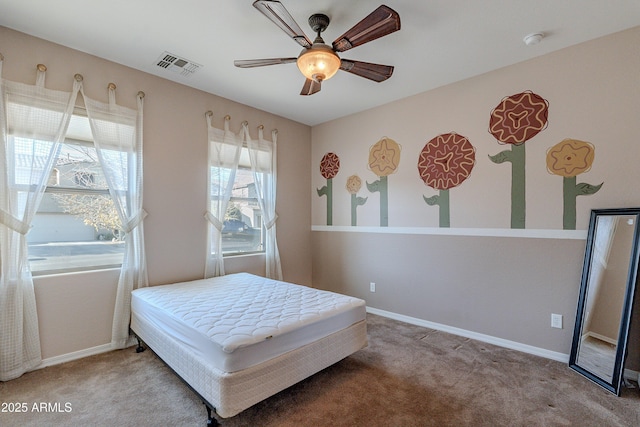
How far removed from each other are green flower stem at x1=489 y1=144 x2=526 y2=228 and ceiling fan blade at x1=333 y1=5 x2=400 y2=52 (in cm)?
183

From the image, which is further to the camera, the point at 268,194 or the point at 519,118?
the point at 268,194

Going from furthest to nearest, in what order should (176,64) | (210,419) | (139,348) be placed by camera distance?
(176,64) < (139,348) < (210,419)

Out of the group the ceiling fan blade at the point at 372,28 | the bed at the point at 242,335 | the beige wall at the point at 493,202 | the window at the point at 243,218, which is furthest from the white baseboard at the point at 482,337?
the ceiling fan blade at the point at 372,28

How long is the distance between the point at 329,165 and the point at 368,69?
221 cm

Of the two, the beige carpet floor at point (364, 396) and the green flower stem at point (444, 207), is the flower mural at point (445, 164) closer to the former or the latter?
the green flower stem at point (444, 207)

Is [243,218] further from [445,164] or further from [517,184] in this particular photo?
[517,184]

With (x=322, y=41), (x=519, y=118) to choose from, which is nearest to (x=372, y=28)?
(x=322, y=41)

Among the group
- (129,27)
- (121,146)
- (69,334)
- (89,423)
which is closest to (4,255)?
(69,334)

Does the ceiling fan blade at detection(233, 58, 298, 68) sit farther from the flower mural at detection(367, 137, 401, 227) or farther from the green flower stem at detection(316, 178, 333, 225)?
the green flower stem at detection(316, 178, 333, 225)

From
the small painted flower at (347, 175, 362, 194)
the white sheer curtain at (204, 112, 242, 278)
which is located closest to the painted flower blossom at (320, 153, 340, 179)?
the small painted flower at (347, 175, 362, 194)

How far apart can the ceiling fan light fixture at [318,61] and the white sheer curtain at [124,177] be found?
6.41 ft

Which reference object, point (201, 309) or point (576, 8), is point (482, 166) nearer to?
point (576, 8)

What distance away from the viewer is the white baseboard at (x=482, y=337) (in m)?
2.56

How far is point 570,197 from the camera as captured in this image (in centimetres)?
251
